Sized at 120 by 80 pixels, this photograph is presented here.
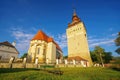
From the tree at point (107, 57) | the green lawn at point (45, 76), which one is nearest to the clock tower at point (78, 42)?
the tree at point (107, 57)

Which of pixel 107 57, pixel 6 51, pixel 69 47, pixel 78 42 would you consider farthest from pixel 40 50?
pixel 107 57

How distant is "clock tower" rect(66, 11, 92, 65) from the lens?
3454cm

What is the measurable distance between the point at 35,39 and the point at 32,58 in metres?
6.65

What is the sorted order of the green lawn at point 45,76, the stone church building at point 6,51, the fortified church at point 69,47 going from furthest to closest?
1. the fortified church at point 69,47
2. the stone church building at point 6,51
3. the green lawn at point 45,76

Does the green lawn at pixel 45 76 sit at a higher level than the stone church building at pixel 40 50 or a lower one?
lower

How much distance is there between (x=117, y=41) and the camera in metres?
25.0

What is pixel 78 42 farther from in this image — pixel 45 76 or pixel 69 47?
pixel 45 76

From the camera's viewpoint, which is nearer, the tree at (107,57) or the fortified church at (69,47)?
the fortified church at (69,47)

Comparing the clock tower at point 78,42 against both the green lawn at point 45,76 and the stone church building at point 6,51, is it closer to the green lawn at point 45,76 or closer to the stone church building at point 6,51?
the stone church building at point 6,51

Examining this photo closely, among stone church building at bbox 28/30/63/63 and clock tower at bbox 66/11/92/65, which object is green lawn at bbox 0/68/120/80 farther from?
clock tower at bbox 66/11/92/65

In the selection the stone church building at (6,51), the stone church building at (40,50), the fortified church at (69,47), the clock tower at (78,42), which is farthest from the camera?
the clock tower at (78,42)

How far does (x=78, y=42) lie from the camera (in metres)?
37.4

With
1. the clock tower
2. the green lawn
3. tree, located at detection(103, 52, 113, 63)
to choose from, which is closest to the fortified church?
the clock tower

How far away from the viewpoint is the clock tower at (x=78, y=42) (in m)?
34.5
